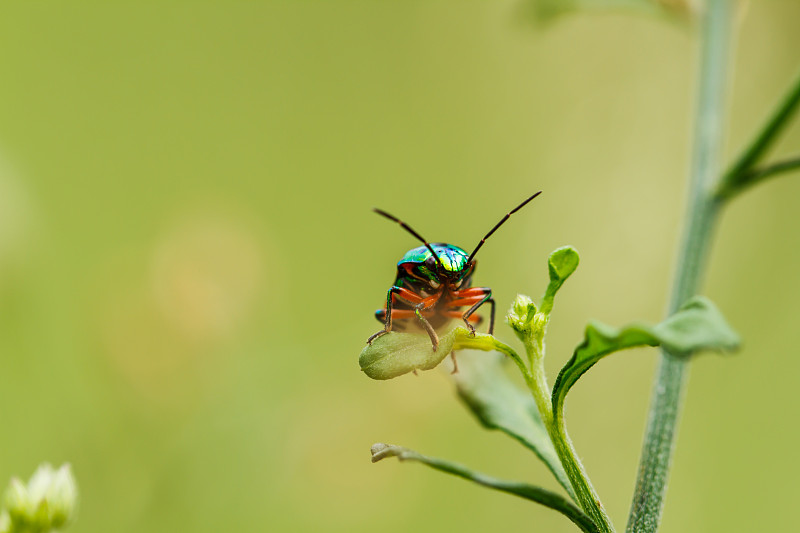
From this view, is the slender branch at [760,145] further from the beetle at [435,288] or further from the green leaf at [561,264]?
the green leaf at [561,264]

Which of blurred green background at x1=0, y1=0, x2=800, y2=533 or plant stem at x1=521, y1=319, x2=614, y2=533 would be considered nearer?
plant stem at x1=521, y1=319, x2=614, y2=533

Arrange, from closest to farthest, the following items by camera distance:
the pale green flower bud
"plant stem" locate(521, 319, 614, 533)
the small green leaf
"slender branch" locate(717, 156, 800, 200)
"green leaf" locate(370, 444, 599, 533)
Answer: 1. "green leaf" locate(370, 444, 599, 533)
2. "plant stem" locate(521, 319, 614, 533)
3. the small green leaf
4. the pale green flower bud
5. "slender branch" locate(717, 156, 800, 200)

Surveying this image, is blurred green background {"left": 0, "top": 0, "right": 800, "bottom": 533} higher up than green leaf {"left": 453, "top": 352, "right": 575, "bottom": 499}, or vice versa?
blurred green background {"left": 0, "top": 0, "right": 800, "bottom": 533}

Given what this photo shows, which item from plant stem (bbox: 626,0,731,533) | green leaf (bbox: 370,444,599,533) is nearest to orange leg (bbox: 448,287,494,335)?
plant stem (bbox: 626,0,731,533)

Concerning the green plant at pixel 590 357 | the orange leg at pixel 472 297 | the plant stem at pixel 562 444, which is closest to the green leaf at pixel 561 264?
the green plant at pixel 590 357

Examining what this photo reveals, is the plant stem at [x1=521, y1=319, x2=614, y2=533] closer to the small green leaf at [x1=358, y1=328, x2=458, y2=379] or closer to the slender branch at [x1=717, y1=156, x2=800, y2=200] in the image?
the small green leaf at [x1=358, y1=328, x2=458, y2=379]

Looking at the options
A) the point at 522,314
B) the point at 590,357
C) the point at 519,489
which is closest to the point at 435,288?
the point at 522,314
